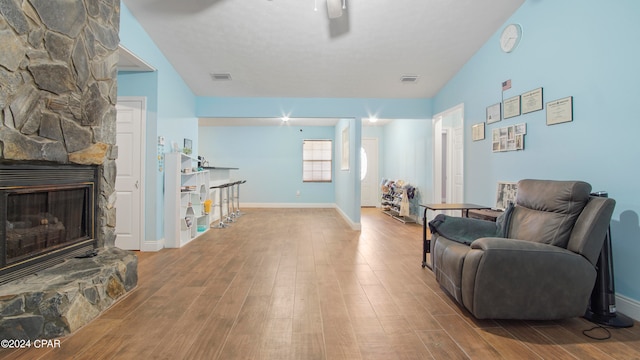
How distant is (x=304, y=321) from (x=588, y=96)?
2.87 m

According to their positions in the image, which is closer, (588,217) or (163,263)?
(588,217)

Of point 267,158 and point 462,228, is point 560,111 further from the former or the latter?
point 267,158

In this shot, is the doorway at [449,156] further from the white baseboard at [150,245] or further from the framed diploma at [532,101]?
the white baseboard at [150,245]

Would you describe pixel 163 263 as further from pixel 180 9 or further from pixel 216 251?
pixel 180 9

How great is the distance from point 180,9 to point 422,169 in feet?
16.3

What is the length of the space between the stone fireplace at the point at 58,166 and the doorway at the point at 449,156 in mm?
4806

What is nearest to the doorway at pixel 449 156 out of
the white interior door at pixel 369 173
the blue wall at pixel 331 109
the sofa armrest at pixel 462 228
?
the blue wall at pixel 331 109

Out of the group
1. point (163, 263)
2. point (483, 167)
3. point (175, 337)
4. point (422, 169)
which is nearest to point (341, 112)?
point (422, 169)

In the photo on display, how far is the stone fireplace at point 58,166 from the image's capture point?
1861 millimetres

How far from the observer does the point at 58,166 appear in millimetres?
2312

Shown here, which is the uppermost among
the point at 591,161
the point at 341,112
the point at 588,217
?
the point at 341,112

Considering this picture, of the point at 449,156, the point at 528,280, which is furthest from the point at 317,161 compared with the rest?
the point at 528,280

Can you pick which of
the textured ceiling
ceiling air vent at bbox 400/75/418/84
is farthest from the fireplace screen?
ceiling air vent at bbox 400/75/418/84

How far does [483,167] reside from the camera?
4.04 meters
